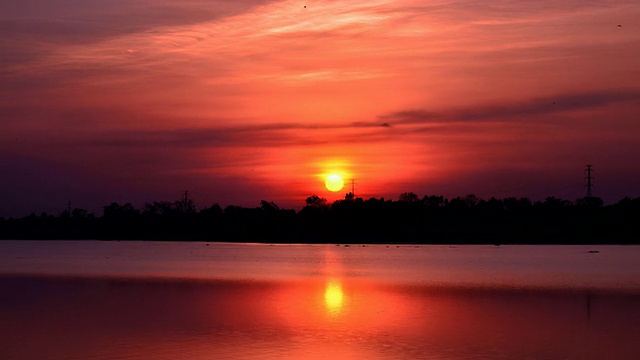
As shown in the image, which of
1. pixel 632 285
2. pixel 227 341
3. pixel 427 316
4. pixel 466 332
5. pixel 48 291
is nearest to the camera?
pixel 227 341

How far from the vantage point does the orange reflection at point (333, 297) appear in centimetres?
4510

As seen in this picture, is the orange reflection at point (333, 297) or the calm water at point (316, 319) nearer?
the calm water at point (316, 319)

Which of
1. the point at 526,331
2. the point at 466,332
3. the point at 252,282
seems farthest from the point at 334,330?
the point at 252,282

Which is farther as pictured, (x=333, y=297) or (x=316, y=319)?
(x=333, y=297)

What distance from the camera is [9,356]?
27344 millimetres

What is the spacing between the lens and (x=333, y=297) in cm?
5284

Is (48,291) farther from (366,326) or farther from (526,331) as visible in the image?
(526,331)

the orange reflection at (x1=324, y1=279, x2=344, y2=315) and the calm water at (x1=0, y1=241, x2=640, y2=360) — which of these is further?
the orange reflection at (x1=324, y1=279, x2=344, y2=315)

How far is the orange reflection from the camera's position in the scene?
45.1 m

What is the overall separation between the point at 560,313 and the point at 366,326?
1128 cm

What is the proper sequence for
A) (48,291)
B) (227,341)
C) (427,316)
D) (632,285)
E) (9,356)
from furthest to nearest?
1. (632,285)
2. (48,291)
3. (427,316)
4. (227,341)
5. (9,356)

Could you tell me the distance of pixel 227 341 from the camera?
1251 inches

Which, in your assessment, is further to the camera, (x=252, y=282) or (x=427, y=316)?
(x=252, y=282)

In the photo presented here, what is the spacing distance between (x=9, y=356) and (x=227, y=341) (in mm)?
7437
